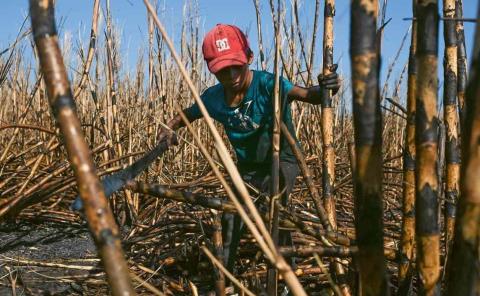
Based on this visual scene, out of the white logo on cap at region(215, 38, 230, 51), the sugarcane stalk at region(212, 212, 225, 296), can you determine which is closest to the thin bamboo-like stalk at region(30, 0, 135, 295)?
the sugarcane stalk at region(212, 212, 225, 296)

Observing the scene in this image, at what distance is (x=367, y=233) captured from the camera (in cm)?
49

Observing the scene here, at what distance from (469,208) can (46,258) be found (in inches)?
78.9

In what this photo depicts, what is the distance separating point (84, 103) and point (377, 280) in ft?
11.6

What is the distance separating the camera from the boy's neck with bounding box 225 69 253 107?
1.87 meters

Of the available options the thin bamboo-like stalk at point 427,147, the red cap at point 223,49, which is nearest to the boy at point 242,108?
the red cap at point 223,49

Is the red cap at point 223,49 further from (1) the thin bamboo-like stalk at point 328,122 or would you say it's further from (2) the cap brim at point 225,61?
(1) the thin bamboo-like stalk at point 328,122

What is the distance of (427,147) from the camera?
538mm

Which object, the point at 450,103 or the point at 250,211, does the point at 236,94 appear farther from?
the point at 250,211

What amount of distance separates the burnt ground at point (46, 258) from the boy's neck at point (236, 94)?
2.19ft

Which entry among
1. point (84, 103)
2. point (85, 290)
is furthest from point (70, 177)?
point (84, 103)

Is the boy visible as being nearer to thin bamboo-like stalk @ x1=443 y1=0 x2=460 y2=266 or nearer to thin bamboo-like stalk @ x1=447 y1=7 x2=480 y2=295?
thin bamboo-like stalk @ x1=443 y1=0 x2=460 y2=266

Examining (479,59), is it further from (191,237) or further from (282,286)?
(191,237)

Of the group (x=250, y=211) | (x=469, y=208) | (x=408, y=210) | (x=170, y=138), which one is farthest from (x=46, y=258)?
(x=469, y=208)

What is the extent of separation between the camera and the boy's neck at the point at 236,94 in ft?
6.13
